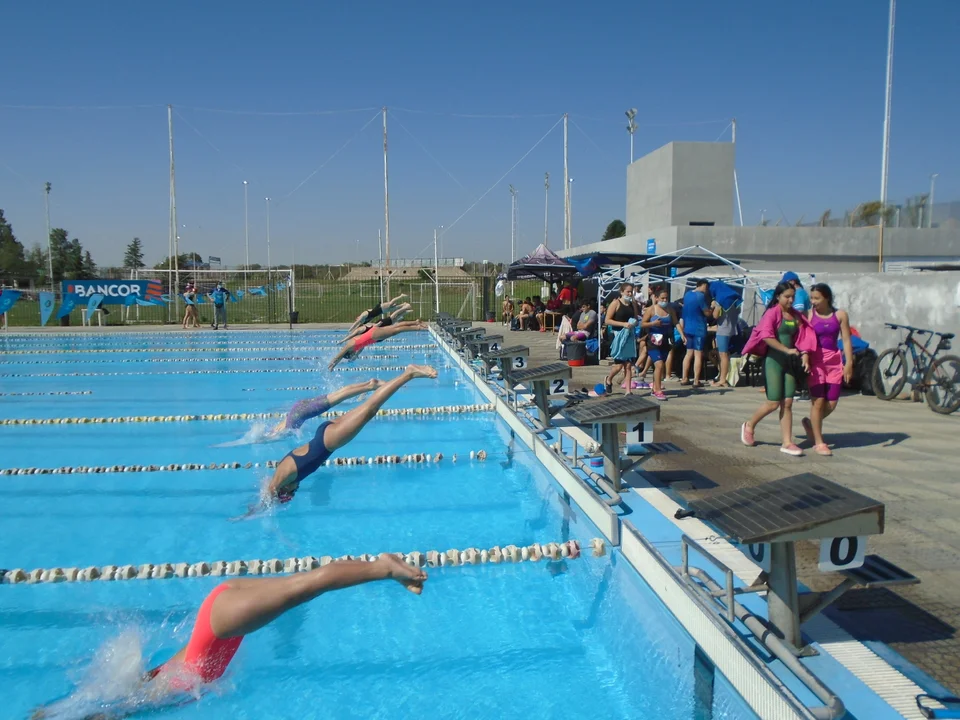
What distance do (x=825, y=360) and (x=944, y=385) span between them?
3036 mm

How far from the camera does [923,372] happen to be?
26.9 feet

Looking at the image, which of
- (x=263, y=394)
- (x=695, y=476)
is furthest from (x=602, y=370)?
(x=695, y=476)

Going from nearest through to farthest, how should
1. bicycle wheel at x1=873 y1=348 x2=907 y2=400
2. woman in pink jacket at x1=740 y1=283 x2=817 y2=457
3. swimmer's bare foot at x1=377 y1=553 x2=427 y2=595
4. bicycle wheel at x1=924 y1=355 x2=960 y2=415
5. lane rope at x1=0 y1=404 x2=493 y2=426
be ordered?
swimmer's bare foot at x1=377 y1=553 x2=427 y2=595
woman in pink jacket at x1=740 y1=283 x2=817 y2=457
bicycle wheel at x1=924 y1=355 x2=960 y2=415
bicycle wheel at x1=873 y1=348 x2=907 y2=400
lane rope at x1=0 y1=404 x2=493 y2=426

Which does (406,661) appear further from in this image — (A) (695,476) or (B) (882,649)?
(A) (695,476)

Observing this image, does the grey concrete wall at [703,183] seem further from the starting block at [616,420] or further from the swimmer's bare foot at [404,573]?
the swimmer's bare foot at [404,573]

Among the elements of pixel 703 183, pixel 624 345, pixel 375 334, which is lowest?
pixel 624 345

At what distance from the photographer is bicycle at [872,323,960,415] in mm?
7629

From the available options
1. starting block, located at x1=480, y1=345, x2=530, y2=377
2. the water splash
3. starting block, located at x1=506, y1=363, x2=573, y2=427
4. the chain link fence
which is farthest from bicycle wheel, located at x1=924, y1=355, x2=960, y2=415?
the chain link fence

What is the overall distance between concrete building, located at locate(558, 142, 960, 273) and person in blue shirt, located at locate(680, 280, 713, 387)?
24.5ft

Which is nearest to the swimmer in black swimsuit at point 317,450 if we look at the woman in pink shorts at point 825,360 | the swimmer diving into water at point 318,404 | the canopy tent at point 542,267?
the swimmer diving into water at point 318,404

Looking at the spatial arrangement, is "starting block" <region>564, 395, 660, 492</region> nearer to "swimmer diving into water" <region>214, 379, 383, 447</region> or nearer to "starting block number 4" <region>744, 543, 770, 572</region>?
"starting block number 4" <region>744, 543, 770, 572</region>

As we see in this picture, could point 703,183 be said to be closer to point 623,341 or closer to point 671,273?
point 671,273

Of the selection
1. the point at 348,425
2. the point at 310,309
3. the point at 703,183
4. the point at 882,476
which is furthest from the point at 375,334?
the point at 310,309

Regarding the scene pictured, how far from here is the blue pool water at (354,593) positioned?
138 inches
